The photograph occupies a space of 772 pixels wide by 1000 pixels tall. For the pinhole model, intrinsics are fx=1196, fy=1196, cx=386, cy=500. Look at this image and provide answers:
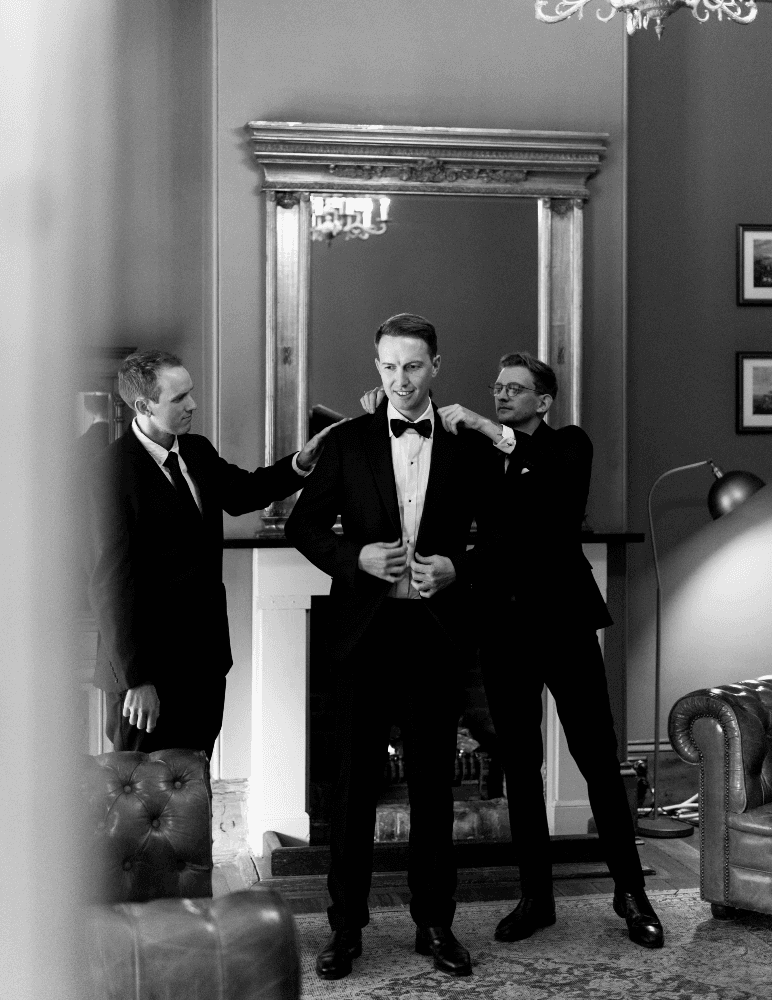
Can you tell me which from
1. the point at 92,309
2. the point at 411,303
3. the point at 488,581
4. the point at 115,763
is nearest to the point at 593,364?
the point at 411,303

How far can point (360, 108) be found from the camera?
420 centimetres

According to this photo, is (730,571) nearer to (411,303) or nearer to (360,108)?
(411,303)

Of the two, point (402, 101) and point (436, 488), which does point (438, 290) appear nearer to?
point (402, 101)

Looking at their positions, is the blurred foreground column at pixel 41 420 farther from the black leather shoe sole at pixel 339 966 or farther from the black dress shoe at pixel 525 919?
the black dress shoe at pixel 525 919

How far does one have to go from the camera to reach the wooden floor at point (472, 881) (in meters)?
3.70

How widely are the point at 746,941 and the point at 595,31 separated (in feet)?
10.2

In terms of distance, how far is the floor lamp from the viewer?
4238 millimetres

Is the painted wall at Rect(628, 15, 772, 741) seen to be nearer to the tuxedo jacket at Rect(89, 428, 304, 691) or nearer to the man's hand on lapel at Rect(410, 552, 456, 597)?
the man's hand on lapel at Rect(410, 552, 456, 597)

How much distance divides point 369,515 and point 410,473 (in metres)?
0.15

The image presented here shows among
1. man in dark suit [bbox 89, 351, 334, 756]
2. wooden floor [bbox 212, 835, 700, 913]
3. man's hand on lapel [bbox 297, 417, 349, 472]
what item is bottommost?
wooden floor [bbox 212, 835, 700, 913]

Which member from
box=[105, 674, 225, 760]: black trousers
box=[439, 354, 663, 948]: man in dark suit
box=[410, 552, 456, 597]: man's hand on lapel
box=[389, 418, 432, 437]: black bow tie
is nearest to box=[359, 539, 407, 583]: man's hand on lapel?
box=[410, 552, 456, 597]: man's hand on lapel

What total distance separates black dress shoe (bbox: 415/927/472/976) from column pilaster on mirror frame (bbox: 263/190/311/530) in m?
1.58

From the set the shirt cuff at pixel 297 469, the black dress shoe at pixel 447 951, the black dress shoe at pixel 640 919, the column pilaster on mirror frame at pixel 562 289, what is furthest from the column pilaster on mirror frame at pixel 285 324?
the black dress shoe at pixel 640 919

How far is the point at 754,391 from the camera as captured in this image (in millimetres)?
4770
